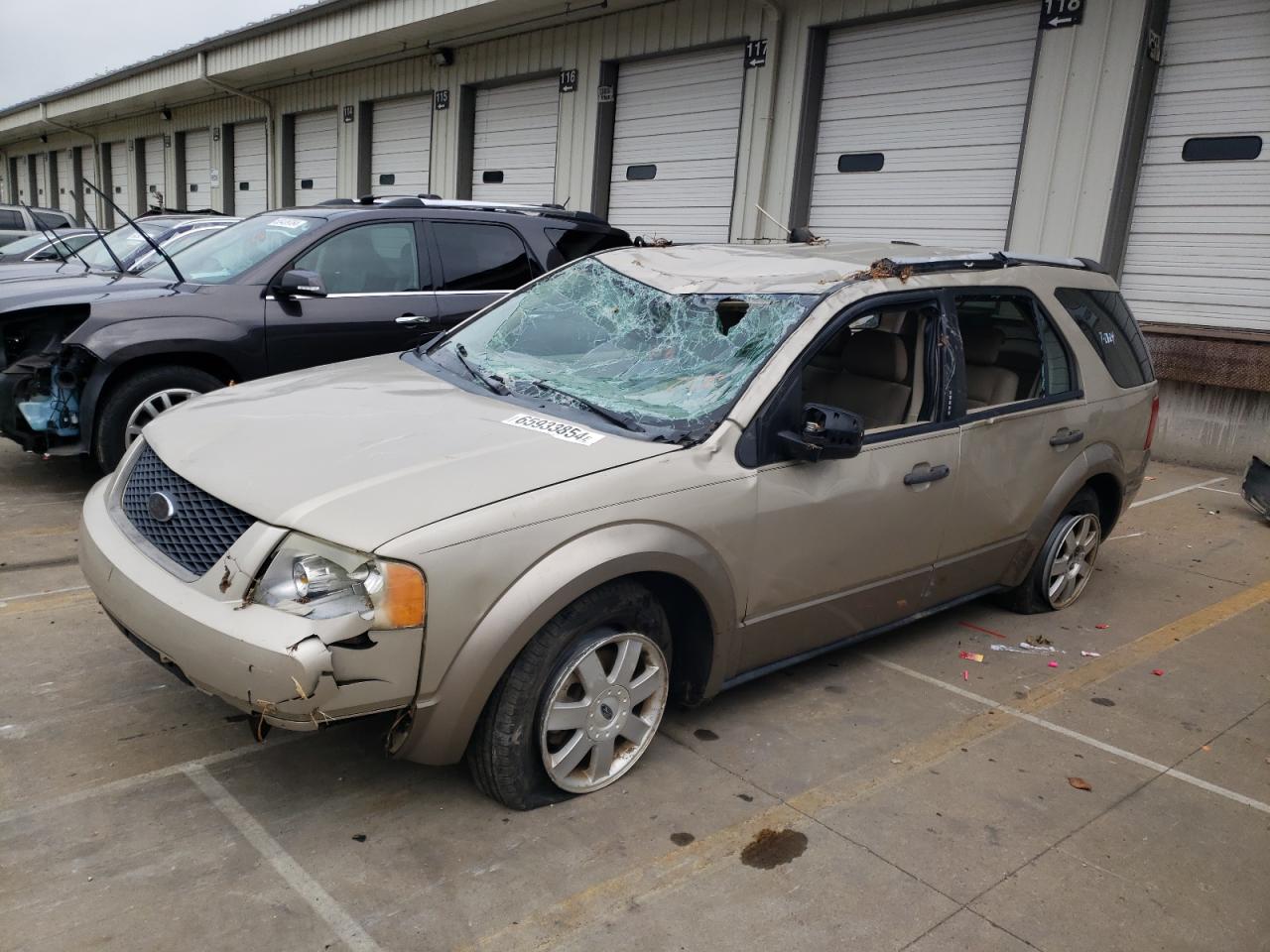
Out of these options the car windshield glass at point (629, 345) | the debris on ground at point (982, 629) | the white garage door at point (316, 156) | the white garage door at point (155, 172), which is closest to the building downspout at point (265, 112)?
the white garage door at point (316, 156)

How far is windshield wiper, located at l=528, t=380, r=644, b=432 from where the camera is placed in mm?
3273

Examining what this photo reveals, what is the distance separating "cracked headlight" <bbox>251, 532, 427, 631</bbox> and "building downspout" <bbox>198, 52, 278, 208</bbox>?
19.8m

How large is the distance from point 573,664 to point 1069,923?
Answer: 4.98 feet

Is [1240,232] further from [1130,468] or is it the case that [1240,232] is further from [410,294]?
[410,294]

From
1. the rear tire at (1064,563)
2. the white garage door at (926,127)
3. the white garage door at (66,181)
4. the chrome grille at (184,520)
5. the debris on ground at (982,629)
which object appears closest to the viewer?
the chrome grille at (184,520)

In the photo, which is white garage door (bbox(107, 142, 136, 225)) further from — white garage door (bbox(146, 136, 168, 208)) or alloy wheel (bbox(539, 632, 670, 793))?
alloy wheel (bbox(539, 632, 670, 793))

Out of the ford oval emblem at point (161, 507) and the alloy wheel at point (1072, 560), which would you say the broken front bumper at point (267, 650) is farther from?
A: the alloy wheel at point (1072, 560)

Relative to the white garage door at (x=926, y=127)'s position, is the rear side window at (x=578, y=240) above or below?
below

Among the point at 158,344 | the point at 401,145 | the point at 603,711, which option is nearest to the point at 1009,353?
the point at 603,711

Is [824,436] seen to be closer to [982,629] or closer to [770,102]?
[982,629]

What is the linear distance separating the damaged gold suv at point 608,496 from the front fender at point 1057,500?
2 cm

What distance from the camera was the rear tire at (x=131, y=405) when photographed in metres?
5.59

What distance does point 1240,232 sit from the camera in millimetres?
8242

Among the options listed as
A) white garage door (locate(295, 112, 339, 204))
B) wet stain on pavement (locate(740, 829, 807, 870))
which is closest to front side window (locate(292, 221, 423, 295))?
wet stain on pavement (locate(740, 829, 807, 870))
